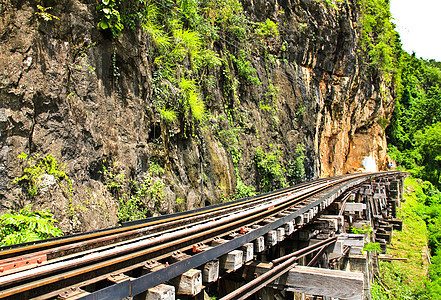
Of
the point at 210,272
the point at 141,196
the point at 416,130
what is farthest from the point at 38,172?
the point at 416,130

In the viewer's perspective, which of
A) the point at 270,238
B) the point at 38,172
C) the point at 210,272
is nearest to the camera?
the point at 210,272

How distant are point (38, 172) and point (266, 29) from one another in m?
16.1

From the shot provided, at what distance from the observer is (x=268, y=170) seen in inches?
600

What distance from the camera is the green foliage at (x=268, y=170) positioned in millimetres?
15102

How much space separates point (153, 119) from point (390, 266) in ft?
41.9

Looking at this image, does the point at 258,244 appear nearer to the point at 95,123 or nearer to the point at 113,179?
the point at 113,179

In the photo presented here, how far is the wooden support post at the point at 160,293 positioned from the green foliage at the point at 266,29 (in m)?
17.2

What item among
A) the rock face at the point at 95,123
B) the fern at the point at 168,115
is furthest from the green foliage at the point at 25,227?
the fern at the point at 168,115

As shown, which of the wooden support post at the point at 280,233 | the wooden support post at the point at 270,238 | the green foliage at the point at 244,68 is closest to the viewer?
the wooden support post at the point at 270,238

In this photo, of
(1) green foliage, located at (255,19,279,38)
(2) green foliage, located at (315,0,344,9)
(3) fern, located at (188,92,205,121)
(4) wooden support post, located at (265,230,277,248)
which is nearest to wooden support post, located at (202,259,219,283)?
(4) wooden support post, located at (265,230,277,248)

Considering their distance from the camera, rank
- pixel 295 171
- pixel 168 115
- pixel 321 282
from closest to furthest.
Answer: pixel 321 282 < pixel 168 115 < pixel 295 171

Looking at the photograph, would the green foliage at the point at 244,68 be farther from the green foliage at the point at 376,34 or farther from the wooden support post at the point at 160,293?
the green foliage at the point at 376,34

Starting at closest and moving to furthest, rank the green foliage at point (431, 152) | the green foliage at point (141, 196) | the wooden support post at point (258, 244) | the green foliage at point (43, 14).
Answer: the wooden support post at point (258, 244)
the green foliage at point (43, 14)
the green foliage at point (141, 196)
the green foliage at point (431, 152)

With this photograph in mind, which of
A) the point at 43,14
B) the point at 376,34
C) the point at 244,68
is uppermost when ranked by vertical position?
the point at 376,34
